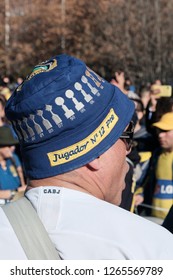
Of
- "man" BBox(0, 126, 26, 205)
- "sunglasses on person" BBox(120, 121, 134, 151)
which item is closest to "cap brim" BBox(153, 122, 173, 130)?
"man" BBox(0, 126, 26, 205)

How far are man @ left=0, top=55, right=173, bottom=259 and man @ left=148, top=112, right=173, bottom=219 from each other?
3.75 meters

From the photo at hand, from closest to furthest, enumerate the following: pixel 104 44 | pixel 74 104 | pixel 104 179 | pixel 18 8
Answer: pixel 74 104
pixel 104 179
pixel 104 44
pixel 18 8

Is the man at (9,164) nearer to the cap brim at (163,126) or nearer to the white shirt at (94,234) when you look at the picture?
the cap brim at (163,126)

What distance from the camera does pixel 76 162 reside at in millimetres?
1831

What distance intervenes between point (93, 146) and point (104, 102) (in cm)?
13

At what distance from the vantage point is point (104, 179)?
191 cm

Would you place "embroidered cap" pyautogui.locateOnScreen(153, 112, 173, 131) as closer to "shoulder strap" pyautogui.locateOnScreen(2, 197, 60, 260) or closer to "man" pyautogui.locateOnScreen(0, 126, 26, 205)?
"man" pyautogui.locateOnScreen(0, 126, 26, 205)

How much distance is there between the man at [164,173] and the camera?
18.5ft

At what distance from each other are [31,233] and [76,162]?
0.28 m

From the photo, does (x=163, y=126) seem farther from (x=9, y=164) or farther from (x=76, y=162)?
(x=76, y=162)

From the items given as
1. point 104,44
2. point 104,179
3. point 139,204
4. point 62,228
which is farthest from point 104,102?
point 104,44

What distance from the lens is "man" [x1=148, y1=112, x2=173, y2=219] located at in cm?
564
